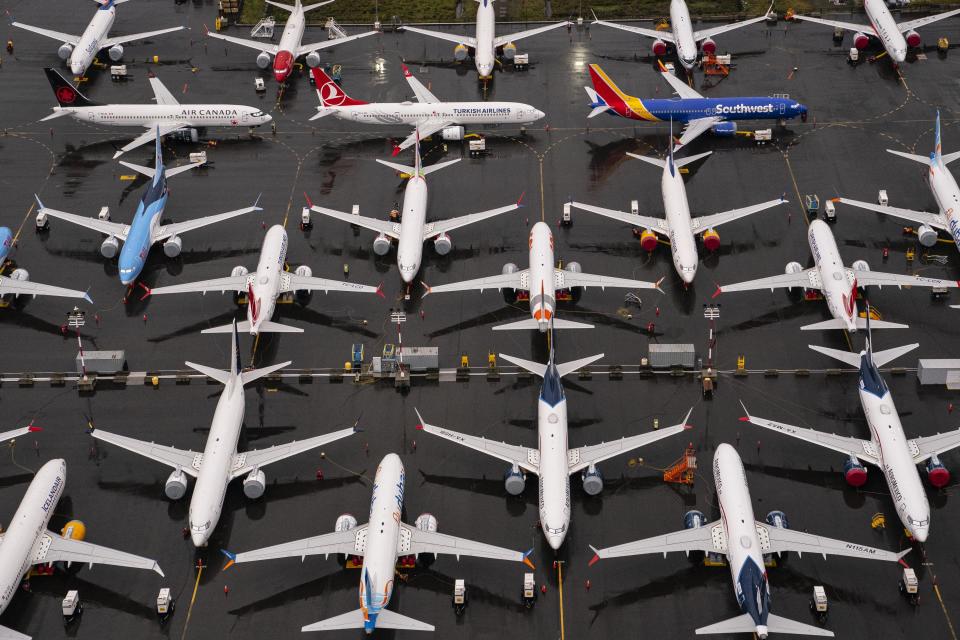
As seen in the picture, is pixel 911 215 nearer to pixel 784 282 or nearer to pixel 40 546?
pixel 784 282

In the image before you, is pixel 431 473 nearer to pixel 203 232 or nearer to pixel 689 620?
pixel 689 620

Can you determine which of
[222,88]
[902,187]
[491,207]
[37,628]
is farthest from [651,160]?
[37,628]

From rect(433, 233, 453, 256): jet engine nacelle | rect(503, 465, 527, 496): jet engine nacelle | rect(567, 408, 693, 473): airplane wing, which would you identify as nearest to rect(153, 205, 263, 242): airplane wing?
rect(433, 233, 453, 256): jet engine nacelle

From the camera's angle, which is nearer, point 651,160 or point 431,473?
point 431,473

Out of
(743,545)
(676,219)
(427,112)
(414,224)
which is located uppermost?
(427,112)

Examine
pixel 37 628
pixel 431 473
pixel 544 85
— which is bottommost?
pixel 37 628

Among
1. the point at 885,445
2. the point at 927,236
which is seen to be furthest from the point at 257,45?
the point at 885,445

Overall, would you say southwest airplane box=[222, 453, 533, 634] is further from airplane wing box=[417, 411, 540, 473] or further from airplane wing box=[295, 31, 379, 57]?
airplane wing box=[295, 31, 379, 57]
